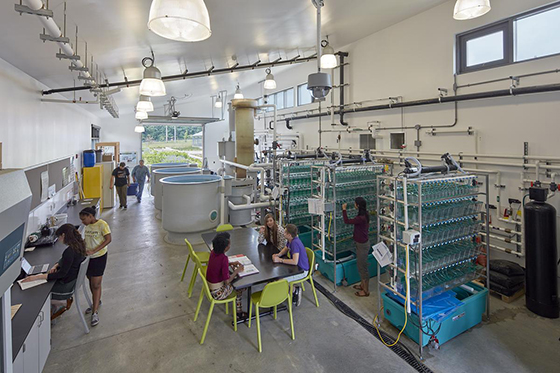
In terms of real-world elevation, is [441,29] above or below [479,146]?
above

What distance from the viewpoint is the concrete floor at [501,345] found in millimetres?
2775

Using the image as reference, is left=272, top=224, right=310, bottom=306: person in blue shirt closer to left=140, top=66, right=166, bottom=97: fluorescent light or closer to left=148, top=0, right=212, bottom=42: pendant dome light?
left=140, top=66, right=166, bottom=97: fluorescent light

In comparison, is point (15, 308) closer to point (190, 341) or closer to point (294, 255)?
point (190, 341)

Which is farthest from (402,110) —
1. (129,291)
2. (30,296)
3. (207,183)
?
(30,296)

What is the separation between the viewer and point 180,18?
1482 millimetres

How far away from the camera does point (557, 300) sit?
356cm

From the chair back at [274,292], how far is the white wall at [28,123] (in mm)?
3543

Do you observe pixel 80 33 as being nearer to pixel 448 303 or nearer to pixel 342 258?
pixel 342 258

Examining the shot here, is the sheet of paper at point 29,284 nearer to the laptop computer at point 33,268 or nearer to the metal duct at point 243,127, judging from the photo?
the laptop computer at point 33,268

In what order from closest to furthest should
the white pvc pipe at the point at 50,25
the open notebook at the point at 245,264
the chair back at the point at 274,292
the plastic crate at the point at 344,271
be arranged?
1. the white pvc pipe at the point at 50,25
2. the chair back at the point at 274,292
3. the open notebook at the point at 245,264
4. the plastic crate at the point at 344,271

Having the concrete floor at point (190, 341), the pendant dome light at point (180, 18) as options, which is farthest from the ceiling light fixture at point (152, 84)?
the concrete floor at point (190, 341)

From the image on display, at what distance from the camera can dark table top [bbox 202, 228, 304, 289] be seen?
2971 mm

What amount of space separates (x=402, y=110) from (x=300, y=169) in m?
2.64

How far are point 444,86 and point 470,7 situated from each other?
2.78 m
